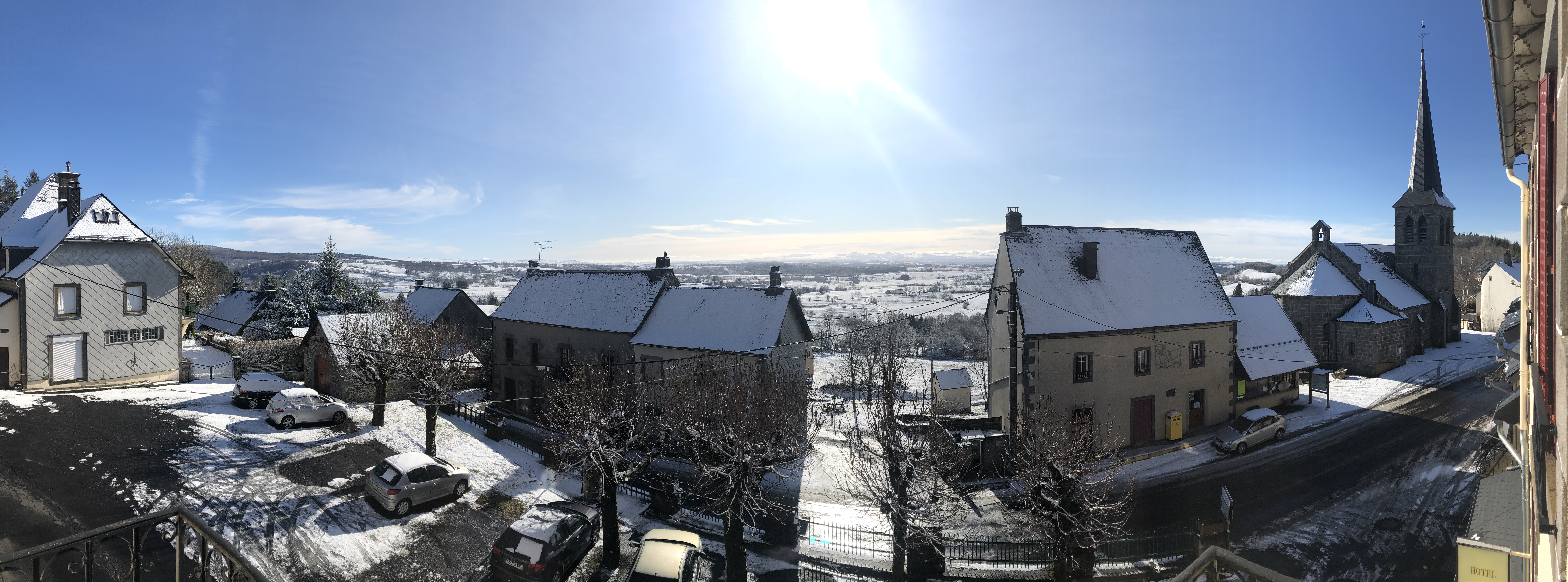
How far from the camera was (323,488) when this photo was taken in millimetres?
18547

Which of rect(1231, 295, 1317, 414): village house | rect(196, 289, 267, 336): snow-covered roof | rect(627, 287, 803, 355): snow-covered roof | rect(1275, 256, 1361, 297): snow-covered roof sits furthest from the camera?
rect(196, 289, 267, 336): snow-covered roof

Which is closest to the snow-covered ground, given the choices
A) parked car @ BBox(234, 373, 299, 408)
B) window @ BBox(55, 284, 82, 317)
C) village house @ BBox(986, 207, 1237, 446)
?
village house @ BBox(986, 207, 1237, 446)

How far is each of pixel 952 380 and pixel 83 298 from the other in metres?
40.7

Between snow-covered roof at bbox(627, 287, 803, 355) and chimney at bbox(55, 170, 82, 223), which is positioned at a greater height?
chimney at bbox(55, 170, 82, 223)

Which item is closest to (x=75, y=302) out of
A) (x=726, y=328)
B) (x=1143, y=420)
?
(x=726, y=328)

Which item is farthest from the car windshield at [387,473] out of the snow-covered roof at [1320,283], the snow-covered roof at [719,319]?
the snow-covered roof at [1320,283]

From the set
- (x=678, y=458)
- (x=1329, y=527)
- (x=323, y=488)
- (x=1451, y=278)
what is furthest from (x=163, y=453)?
(x=1451, y=278)

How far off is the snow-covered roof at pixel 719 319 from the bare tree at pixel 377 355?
964 centimetres

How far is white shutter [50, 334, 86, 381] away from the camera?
25.9m

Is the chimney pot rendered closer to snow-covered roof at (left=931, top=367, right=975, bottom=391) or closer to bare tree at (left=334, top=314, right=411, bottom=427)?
snow-covered roof at (left=931, top=367, right=975, bottom=391)

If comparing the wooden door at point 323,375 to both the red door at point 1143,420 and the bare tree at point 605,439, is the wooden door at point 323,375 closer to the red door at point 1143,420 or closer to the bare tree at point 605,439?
the bare tree at point 605,439

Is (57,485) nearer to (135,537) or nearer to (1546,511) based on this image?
(135,537)

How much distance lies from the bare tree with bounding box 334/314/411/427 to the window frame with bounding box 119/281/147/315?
8.38 m

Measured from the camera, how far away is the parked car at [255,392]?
86.0 ft
